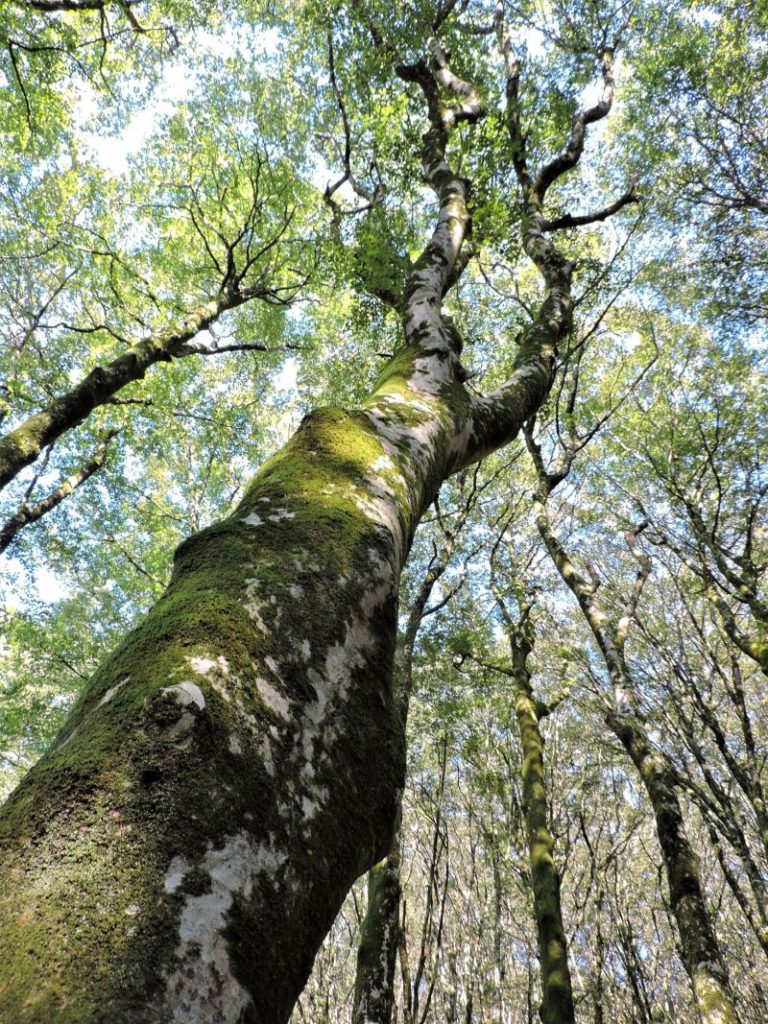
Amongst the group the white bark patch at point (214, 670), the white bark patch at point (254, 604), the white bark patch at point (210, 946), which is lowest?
the white bark patch at point (210, 946)

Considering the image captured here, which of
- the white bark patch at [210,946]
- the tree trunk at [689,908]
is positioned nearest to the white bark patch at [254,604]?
the white bark patch at [210,946]

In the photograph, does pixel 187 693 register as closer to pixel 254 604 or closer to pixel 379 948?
pixel 254 604

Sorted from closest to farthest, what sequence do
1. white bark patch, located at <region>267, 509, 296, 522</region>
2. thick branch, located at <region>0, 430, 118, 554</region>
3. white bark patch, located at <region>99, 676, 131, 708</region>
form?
white bark patch, located at <region>99, 676, 131, 708</region>, white bark patch, located at <region>267, 509, 296, 522</region>, thick branch, located at <region>0, 430, 118, 554</region>

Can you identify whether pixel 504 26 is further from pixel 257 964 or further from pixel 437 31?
pixel 257 964

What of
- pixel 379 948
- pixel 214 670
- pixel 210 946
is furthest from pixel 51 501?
pixel 210 946

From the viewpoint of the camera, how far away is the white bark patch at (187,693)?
3.76ft

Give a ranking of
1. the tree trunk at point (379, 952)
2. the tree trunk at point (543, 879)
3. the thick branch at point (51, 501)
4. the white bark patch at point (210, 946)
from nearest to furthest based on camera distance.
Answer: the white bark patch at point (210, 946) → the tree trunk at point (379, 952) → the tree trunk at point (543, 879) → the thick branch at point (51, 501)

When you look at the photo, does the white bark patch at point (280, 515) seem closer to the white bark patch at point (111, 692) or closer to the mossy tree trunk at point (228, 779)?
the mossy tree trunk at point (228, 779)

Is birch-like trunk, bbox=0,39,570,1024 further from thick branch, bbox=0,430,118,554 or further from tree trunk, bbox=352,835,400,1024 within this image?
thick branch, bbox=0,430,118,554

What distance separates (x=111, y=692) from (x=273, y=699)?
387mm

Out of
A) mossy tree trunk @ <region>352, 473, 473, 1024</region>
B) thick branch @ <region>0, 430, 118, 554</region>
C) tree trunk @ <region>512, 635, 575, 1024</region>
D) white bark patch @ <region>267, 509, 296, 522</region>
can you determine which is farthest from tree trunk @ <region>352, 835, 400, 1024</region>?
thick branch @ <region>0, 430, 118, 554</region>

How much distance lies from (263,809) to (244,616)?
46cm

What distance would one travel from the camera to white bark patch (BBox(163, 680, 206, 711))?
115 centimetres

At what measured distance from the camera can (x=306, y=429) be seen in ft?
7.75
